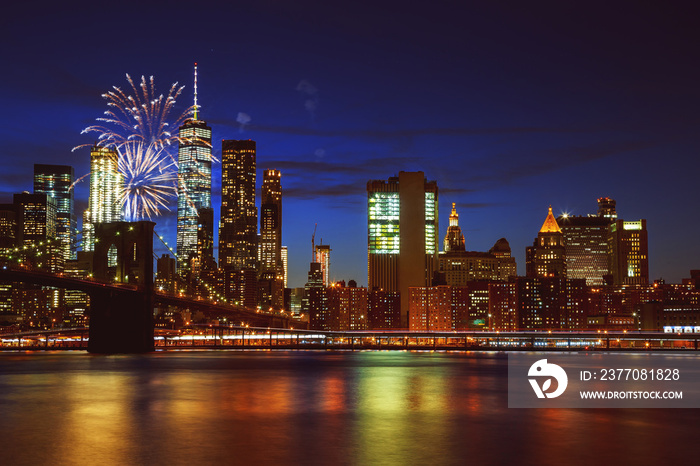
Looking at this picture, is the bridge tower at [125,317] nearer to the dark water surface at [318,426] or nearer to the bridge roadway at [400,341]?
the bridge roadway at [400,341]

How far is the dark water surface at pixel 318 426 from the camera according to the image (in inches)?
824

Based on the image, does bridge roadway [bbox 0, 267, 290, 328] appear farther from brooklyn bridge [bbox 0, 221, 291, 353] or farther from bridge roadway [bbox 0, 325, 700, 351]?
bridge roadway [bbox 0, 325, 700, 351]

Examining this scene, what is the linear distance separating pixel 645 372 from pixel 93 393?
33977 millimetres

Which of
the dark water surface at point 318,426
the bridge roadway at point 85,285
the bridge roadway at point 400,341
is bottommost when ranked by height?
the bridge roadway at point 400,341

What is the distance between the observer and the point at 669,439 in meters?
23.6

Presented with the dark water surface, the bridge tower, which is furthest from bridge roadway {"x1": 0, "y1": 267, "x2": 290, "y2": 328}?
the dark water surface

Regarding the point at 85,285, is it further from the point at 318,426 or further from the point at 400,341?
the point at 400,341

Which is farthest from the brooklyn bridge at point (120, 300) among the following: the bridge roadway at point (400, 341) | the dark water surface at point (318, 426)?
the dark water surface at point (318, 426)

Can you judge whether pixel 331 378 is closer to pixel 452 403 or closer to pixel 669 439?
pixel 452 403

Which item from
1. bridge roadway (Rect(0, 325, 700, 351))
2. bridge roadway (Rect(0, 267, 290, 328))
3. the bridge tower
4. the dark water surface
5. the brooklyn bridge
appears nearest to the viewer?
the dark water surface

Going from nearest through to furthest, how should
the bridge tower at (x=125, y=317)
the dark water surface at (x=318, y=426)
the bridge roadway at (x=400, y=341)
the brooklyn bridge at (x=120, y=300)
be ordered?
the dark water surface at (x=318, y=426)
the brooklyn bridge at (x=120, y=300)
the bridge tower at (x=125, y=317)
the bridge roadway at (x=400, y=341)

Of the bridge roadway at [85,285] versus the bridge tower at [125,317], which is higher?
the bridge roadway at [85,285]

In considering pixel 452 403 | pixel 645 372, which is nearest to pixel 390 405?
pixel 452 403

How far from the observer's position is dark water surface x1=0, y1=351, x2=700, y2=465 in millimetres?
20922
